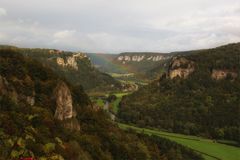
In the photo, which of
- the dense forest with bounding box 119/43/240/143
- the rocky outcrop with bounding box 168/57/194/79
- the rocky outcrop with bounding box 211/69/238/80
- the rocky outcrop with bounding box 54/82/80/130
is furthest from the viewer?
the rocky outcrop with bounding box 168/57/194/79

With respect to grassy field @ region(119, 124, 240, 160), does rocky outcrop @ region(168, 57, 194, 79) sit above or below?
above

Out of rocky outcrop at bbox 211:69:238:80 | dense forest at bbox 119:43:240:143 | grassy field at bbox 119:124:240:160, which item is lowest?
grassy field at bbox 119:124:240:160

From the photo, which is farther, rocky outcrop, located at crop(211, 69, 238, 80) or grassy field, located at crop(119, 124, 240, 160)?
rocky outcrop, located at crop(211, 69, 238, 80)

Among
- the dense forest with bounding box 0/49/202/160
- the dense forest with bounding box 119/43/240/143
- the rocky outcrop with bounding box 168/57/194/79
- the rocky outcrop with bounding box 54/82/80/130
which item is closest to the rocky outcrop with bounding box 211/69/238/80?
the dense forest with bounding box 119/43/240/143

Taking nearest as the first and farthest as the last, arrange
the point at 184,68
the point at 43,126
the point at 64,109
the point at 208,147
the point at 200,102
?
the point at 43,126, the point at 64,109, the point at 208,147, the point at 200,102, the point at 184,68

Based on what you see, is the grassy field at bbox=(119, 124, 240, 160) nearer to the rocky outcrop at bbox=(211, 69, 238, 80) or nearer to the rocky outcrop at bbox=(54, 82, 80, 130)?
the rocky outcrop at bbox=(54, 82, 80, 130)

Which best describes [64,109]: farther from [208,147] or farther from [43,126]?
[208,147]

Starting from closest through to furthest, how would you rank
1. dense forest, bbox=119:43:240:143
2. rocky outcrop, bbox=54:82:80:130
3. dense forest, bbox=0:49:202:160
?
dense forest, bbox=0:49:202:160
rocky outcrop, bbox=54:82:80:130
dense forest, bbox=119:43:240:143

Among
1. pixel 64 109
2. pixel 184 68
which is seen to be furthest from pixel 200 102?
pixel 64 109
